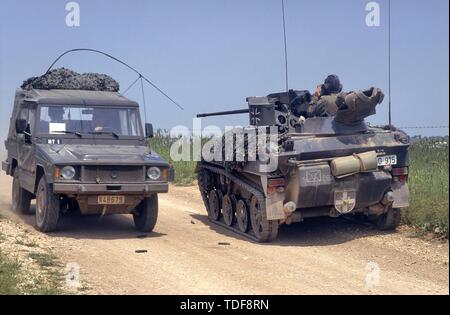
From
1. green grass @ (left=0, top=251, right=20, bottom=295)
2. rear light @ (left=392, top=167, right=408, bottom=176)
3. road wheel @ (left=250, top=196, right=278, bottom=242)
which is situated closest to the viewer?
green grass @ (left=0, top=251, right=20, bottom=295)

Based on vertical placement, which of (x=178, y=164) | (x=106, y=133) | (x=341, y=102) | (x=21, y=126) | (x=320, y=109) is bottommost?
(x=178, y=164)

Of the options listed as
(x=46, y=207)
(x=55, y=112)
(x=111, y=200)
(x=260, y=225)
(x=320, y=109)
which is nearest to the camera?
(x=111, y=200)

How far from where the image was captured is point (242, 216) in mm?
11984

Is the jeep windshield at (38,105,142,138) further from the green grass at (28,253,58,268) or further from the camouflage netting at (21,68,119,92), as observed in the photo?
the green grass at (28,253,58,268)

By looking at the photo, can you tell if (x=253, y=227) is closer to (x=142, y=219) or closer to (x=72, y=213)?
(x=142, y=219)

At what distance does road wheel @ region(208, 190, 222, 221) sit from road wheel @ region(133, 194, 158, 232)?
1885 mm

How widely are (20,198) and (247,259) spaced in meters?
5.42

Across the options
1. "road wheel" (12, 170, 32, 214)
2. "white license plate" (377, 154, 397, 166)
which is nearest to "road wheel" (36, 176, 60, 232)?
"road wheel" (12, 170, 32, 214)

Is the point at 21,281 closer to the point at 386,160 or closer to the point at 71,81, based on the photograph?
the point at 386,160

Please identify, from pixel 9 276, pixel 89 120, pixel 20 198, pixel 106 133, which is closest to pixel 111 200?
pixel 106 133

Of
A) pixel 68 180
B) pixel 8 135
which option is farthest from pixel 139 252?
pixel 8 135

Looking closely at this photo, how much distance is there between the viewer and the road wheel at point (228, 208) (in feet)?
41.1

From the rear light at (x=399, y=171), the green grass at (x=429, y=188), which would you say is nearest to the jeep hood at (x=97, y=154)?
the rear light at (x=399, y=171)

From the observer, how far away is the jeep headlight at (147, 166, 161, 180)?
36.1 ft
